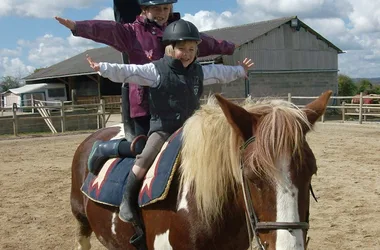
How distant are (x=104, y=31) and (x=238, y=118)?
53.5 inches

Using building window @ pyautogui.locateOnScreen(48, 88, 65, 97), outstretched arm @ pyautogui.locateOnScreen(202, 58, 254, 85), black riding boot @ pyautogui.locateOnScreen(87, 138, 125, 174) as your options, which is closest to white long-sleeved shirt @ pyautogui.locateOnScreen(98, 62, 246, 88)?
outstretched arm @ pyautogui.locateOnScreen(202, 58, 254, 85)

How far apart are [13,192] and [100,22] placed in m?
5.44

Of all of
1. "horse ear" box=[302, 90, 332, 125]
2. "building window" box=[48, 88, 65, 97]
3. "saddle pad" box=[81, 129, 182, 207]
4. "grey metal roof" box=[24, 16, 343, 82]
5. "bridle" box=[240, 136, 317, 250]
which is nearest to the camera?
"bridle" box=[240, 136, 317, 250]

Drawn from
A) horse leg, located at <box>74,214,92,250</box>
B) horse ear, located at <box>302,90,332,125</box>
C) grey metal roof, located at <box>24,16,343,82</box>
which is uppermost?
grey metal roof, located at <box>24,16,343,82</box>

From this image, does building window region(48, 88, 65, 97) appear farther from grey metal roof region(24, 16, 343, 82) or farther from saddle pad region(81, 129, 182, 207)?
saddle pad region(81, 129, 182, 207)

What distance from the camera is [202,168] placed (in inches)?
87.6

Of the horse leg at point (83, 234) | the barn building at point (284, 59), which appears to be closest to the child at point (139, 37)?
the horse leg at point (83, 234)

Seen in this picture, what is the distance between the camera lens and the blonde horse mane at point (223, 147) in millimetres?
1831

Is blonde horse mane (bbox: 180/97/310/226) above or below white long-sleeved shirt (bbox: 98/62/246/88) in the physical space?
below

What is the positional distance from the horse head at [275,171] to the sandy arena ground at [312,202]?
0.42m

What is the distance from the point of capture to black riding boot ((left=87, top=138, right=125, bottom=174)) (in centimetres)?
319

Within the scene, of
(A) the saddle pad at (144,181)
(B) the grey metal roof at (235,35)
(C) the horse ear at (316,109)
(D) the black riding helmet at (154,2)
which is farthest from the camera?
(B) the grey metal roof at (235,35)

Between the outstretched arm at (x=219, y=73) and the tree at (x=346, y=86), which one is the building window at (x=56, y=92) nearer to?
the tree at (x=346, y=86)

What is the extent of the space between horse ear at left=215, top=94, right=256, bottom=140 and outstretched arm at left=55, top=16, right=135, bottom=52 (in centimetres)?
127
